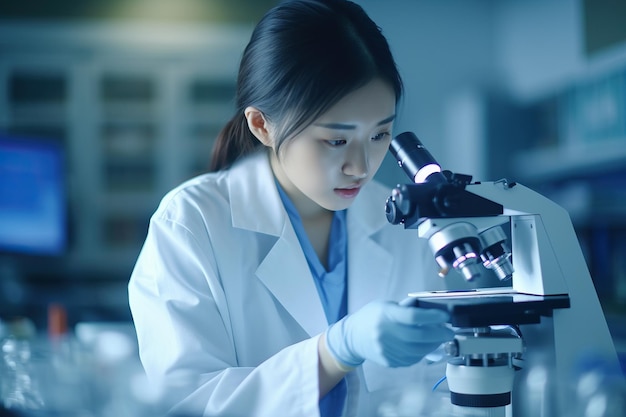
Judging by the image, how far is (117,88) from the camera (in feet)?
14.6

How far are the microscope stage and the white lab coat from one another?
0.59 feet

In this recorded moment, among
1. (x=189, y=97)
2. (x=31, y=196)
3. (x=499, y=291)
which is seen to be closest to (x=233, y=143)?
(x=499, y=291)

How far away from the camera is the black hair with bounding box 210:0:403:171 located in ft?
3.84

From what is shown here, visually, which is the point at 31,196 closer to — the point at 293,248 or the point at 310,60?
the point at 293,248

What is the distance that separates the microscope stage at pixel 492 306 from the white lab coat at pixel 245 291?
0.18 m

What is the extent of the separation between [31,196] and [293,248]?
181 centimetres

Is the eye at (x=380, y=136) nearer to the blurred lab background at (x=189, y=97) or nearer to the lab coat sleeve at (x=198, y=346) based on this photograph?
the lab coat sleeve at (x=198, y=346)

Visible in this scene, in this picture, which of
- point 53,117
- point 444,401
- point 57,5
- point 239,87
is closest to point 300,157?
point 239,87

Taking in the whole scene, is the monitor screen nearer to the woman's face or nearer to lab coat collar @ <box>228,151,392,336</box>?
lab coat collar @ <box>228,151,392,336</box>

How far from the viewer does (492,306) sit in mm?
889

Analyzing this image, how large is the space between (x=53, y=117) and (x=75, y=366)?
3757mm

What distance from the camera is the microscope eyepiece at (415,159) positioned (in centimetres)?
106

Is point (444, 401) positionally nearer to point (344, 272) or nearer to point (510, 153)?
point (344, 272)

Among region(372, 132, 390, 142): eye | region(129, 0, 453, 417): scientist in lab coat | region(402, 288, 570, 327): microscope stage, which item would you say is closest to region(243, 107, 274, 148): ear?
region(129, 0, 453, 417): scientist in lab coat
